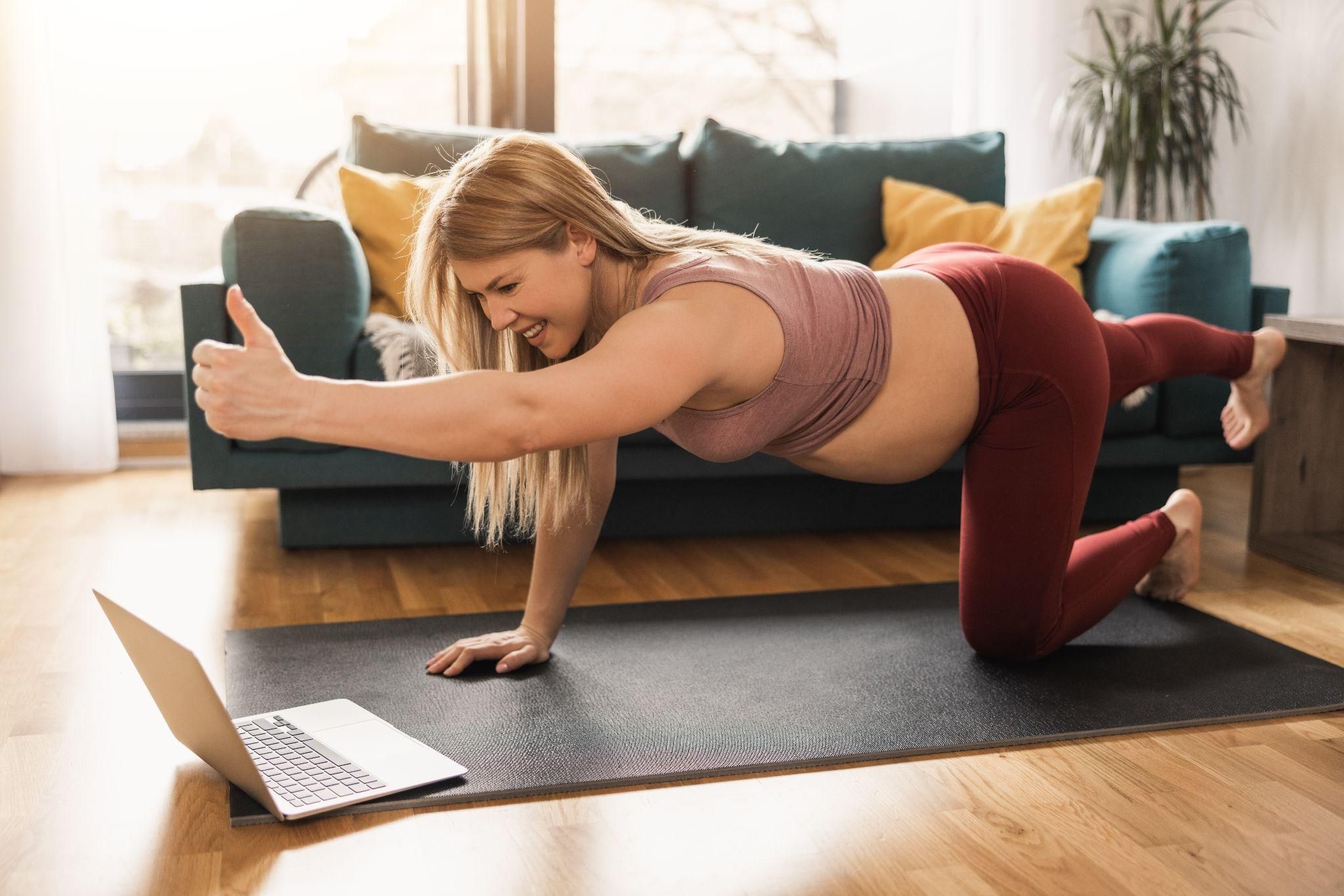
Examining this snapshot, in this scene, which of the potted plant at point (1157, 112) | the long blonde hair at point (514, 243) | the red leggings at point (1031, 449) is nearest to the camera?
the long blonde hair at point (514, 243)

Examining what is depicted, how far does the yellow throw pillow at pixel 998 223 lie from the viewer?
2865 mm

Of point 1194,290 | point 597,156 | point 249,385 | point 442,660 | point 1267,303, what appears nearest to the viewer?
point 249,385

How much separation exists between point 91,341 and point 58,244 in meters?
0.27

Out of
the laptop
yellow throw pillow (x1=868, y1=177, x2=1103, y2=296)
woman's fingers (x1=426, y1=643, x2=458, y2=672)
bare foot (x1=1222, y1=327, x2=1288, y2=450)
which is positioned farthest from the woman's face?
yellow throw pillow (x1=868, y1=177, x2=1103, y2=296)

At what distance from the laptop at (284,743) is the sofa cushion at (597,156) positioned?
1.64 m

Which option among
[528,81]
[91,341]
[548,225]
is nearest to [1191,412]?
[548,225]

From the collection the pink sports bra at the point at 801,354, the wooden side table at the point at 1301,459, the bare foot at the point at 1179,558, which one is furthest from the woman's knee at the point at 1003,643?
the wooden side table at the point at 1301,459

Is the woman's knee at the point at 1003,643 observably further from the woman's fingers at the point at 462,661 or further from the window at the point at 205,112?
the window at the point at 205,112

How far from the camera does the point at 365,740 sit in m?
1.50

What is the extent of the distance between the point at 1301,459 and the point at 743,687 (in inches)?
57.8

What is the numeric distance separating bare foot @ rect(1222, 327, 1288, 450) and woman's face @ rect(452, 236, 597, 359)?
4.18ft

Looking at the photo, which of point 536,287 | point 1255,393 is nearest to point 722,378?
point 536,287

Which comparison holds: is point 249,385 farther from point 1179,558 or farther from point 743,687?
point 1179,558

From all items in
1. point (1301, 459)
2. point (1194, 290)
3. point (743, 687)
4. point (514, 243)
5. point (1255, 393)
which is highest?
point (514, 243)
